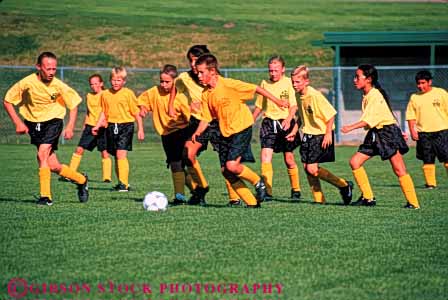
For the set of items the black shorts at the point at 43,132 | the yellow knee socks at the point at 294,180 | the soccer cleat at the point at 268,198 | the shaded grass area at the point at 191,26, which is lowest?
the soccer cleat at the point at 268,198

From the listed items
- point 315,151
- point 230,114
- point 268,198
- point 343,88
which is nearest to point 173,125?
point 230,114

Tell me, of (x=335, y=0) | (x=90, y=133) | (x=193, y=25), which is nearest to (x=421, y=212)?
(x=90, y=133)

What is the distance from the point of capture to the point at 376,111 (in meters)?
11.4

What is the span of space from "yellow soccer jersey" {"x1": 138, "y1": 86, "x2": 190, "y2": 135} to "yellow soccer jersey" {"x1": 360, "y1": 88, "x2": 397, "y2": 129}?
224cm

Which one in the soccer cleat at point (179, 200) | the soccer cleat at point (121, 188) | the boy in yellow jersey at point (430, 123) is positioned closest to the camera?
the soccer cleat at point (179, 200)

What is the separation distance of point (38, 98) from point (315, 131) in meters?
3.37

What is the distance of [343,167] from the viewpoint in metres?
19.2

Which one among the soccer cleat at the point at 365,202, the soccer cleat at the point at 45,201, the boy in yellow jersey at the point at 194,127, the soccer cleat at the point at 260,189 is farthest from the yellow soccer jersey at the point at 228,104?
the soccer cleat at the point at 45,201

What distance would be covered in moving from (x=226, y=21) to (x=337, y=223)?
136 feet

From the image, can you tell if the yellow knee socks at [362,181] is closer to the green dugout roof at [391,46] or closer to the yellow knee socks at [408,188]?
the yellow knee socks at [408,188]

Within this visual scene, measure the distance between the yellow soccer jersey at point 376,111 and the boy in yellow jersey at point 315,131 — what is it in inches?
20.5

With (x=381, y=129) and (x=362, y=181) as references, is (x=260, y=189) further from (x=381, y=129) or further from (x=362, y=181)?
(x=381, y=129)

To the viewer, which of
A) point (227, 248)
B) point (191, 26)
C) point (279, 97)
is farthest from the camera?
point (191, 26)

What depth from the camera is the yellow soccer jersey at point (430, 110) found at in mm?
14711
